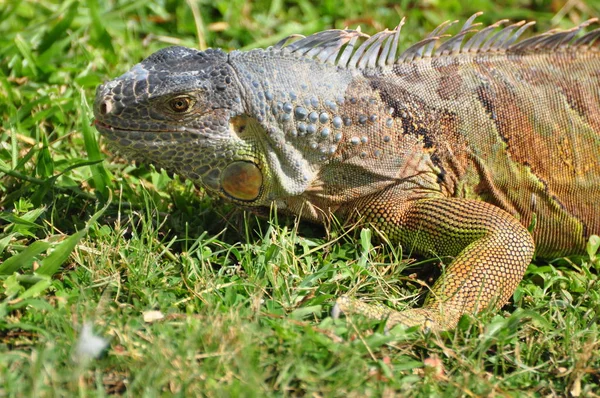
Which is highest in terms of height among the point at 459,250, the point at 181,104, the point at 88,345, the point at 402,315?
the point at 181,104

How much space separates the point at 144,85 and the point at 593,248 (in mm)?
3236

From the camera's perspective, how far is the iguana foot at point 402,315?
4363mm

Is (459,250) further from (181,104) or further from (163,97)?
(163,97)

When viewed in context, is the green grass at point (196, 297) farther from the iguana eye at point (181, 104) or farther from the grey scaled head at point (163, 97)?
the iguana eye at point (181, 104)

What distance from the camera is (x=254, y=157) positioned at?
4863mm

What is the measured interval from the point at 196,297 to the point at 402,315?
A: 3.94 feet

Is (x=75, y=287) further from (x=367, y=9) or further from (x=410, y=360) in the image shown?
(x=367, y=9)

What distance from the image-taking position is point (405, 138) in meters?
5.07

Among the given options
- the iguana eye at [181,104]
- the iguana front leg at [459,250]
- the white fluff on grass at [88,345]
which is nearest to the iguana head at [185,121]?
the iguana eye at [181,104]

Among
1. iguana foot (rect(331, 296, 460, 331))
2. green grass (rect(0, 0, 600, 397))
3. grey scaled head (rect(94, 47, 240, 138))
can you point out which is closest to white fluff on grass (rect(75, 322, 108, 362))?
green grass (rect(0, 0, 600, 397))

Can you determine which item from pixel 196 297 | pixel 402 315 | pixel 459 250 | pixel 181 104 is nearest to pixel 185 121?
pixel 181 104

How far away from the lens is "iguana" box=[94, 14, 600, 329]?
4766 mm

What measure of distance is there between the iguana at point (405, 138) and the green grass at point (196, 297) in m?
0.24

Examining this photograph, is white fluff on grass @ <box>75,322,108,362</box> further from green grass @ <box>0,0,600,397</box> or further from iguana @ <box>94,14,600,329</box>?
iguana @ <box>94,14,600,329</box>
